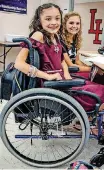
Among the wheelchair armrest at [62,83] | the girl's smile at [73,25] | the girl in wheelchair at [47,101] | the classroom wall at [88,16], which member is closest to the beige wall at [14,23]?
the classroom wall at [88,16]

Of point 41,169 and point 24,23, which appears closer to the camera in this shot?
point 41,169

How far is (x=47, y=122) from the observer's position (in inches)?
59.5

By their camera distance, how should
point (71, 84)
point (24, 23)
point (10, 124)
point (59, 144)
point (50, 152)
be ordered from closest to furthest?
point (71, 84), point (50, 152), point (59, 144), point (10, 124), point (24, 23)

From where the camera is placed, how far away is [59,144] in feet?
6.19

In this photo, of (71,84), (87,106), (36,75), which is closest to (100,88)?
(87,106)

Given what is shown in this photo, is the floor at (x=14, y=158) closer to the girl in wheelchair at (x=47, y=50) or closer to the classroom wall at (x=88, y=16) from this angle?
the girl in wheelchair at (x=47, y=50)

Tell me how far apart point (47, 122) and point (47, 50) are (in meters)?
0.48

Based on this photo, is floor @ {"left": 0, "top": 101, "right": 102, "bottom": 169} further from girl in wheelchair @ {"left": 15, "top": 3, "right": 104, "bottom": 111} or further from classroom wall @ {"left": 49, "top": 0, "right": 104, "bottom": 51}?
classroom wall @ {"left": 49, "top": 0, "right": 104, "bottom": 51}

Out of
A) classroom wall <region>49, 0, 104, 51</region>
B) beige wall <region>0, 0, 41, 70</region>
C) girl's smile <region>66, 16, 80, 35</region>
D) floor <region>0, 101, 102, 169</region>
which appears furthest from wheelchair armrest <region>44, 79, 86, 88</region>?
beige wall <region>0, 0, 41, 70</region>

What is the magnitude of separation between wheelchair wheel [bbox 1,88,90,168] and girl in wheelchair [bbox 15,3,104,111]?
136 millimetres

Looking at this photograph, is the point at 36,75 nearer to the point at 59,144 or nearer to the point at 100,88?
the point at 100,88

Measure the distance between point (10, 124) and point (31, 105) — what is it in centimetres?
82

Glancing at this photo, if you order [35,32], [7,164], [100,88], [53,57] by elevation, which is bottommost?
[7,164]

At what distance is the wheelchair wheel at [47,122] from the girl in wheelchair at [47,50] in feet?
0.45
